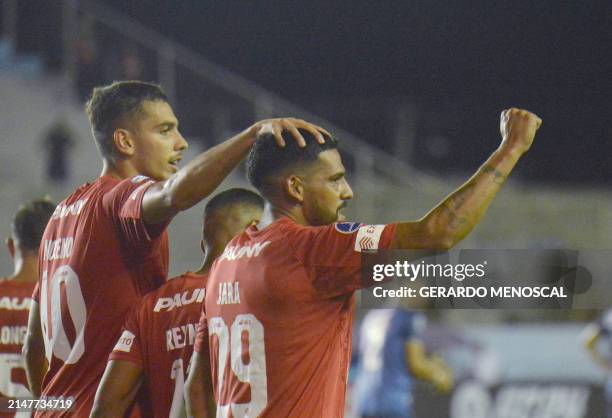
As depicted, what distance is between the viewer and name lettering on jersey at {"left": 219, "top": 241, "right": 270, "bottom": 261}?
3.30 m

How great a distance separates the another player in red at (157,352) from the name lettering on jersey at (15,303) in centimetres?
149

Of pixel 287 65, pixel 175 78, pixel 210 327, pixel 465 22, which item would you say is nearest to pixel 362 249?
pixel 210 327

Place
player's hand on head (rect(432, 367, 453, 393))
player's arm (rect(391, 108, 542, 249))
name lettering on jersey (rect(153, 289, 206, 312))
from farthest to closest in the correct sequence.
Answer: player's hand on head (rect(432, 367, 453, 393)) < name lettering on jersey (rect(153, 289, 206, 312)) < player's arm (rect(391, 108, 542, 249))

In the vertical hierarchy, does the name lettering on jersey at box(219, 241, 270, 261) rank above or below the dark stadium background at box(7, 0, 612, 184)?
below

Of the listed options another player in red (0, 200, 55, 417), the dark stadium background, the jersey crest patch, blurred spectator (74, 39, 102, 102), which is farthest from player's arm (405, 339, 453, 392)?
the dark stadium background

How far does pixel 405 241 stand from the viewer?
10.0 feet

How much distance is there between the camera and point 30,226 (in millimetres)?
5191

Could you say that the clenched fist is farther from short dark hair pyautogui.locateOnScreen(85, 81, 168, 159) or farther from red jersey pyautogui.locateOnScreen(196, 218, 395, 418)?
short dark hair pyautogui.locateOnScreen(85, 81, 168, 159)

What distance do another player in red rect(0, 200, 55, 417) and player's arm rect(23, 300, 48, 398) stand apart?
0.77m

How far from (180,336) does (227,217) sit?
0.52m

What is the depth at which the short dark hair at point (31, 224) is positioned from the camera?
5.16 metres

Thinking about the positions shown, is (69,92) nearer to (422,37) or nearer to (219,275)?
(219,275)

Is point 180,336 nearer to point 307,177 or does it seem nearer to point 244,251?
point 244,251

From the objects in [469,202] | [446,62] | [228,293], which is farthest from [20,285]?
[446,62]
